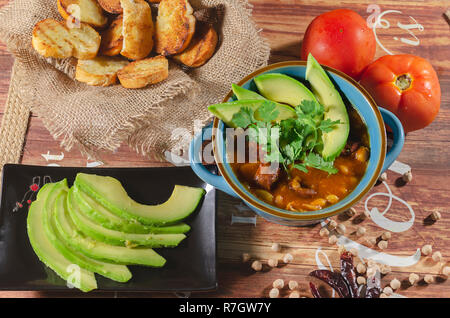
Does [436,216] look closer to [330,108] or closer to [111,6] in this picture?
[330,108]

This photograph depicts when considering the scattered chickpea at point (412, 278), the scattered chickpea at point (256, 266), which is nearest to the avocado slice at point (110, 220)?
the scattered chickpea at point (256, 266)

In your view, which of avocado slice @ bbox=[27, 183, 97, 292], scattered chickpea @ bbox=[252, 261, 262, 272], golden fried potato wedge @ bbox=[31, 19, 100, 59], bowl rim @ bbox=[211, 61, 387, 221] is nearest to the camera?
bowl rim @ bbox=[211, 61, 387, 221]

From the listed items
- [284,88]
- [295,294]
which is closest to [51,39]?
[284,88]

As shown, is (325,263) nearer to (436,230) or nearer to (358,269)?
(358,269)

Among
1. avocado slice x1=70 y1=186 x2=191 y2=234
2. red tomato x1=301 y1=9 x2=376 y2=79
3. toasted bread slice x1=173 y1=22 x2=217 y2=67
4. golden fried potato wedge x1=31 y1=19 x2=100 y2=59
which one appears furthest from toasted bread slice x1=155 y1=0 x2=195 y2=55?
avocado slice x1=70 y1=186 x2=191 y2=234

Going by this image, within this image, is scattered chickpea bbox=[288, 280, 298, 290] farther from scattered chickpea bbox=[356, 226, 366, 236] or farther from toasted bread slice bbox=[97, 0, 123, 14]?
toasted bread slice bbox=[97, 0, 123, 14]

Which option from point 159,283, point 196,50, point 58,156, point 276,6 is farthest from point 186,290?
point 276,6
